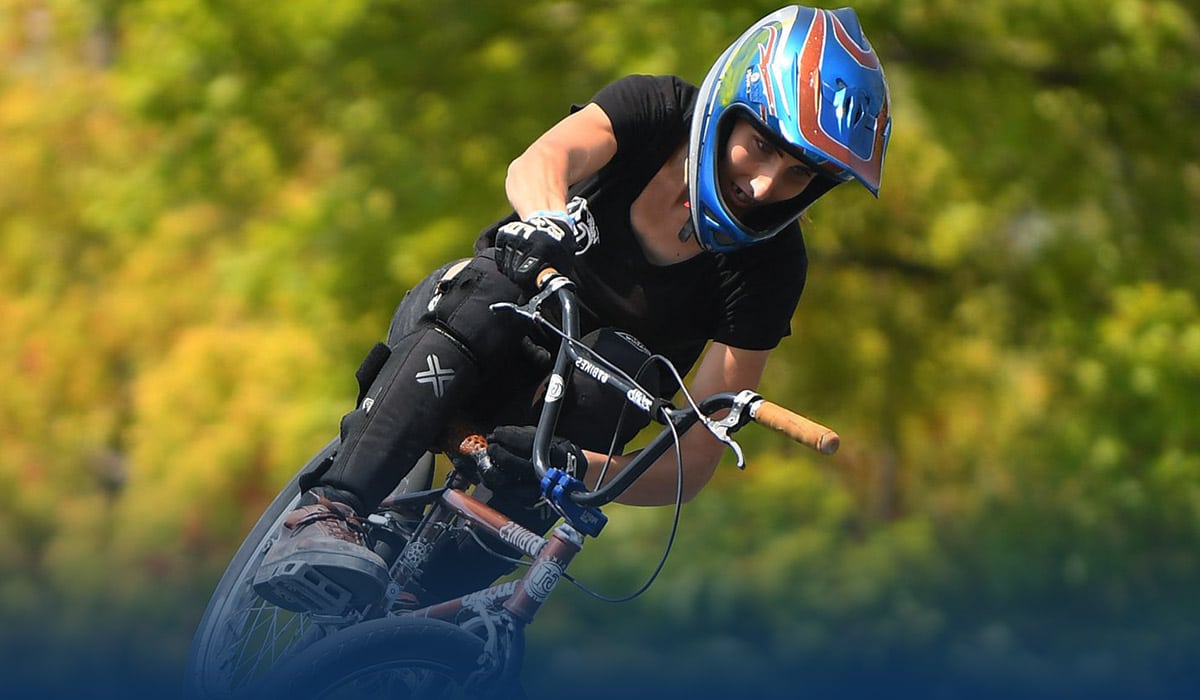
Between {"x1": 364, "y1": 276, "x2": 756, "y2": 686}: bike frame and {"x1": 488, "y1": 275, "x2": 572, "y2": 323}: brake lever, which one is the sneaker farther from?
{"x1": 488, "y1": 275, "x2": 572, "y2": 323}: brake lever

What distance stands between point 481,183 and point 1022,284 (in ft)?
9.49

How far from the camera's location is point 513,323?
3020 mm

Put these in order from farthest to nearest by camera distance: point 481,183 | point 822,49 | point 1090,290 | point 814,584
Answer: point 814,584
point 1090,290
point 481,183
point 822,49

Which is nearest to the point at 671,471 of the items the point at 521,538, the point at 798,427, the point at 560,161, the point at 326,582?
the point at 521,538

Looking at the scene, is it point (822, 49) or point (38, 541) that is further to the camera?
point (38, 541)

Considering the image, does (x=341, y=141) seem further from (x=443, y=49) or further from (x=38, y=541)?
(x=38, y=541)

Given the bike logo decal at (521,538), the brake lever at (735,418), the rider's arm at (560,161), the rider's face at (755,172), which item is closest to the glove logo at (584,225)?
the rider's arm at (560,161)

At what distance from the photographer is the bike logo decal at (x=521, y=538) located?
2941mm

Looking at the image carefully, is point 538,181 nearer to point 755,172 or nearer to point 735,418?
point 755,172

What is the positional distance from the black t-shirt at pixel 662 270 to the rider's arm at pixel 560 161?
0.08m

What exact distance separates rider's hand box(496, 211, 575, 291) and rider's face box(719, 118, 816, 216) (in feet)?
1.19

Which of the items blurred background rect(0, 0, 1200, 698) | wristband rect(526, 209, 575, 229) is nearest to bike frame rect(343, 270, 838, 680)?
wristband rect(526, 209, 575, 229)

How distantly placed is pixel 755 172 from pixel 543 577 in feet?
2.82

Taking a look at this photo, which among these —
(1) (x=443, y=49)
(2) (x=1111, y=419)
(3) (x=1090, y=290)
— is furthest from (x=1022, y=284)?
(1) (x=443, y=49)
